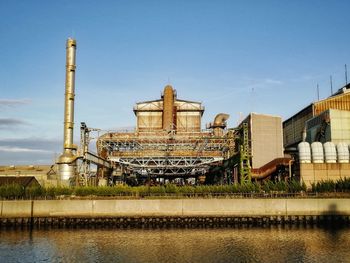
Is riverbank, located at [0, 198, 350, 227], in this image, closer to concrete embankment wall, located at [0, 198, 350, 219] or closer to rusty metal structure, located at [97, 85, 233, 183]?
concrete embankment wall, located at [0, 198, 350, 219]

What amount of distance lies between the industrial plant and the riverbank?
33.8ft

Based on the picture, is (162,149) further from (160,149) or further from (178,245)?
(178,245)

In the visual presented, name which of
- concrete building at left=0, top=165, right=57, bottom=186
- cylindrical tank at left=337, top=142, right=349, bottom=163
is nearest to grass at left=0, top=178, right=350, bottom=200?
cylindrical tank at left=337, top=142, right=349, bottom=163

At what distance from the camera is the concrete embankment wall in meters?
54.3

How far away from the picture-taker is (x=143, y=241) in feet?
141

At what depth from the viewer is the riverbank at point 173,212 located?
177ft

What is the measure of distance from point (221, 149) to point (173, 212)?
31.9 m

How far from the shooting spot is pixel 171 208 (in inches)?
2192

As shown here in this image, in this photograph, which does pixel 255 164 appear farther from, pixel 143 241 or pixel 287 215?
pixel 143 241

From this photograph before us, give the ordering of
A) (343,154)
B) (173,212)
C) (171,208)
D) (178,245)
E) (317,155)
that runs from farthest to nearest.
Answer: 1. (317,155)
2. (343,154)
3. (171,208)
4. (173,212)
5. (178,245)

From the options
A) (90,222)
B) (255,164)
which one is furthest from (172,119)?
(90,222)

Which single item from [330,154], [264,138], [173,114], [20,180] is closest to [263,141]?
[264,138]

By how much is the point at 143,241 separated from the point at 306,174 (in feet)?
110

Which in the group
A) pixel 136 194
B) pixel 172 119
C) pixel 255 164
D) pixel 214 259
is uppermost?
pixel 172 119
